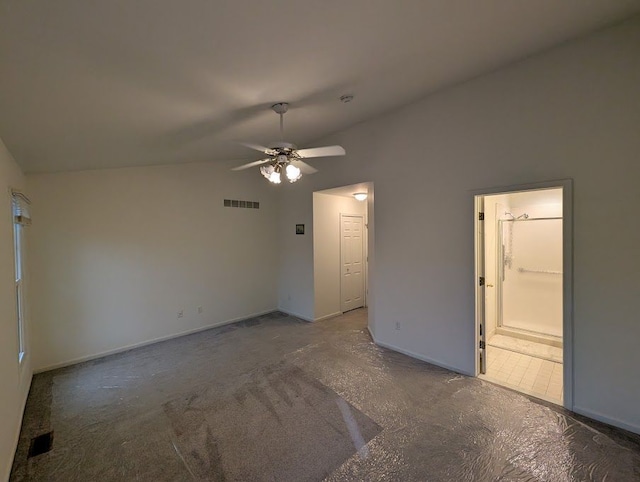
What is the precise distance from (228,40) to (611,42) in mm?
2998

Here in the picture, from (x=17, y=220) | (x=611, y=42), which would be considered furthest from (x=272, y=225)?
(x=611, y=42)

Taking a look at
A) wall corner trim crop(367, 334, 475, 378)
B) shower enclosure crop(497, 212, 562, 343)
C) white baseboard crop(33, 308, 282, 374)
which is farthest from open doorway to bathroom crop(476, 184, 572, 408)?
white baseboard crop(33, 308, 282, 374)

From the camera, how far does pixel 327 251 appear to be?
539cm

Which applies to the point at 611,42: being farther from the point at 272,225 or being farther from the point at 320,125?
the point at 272,225

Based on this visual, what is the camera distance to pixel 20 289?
9.96 ft

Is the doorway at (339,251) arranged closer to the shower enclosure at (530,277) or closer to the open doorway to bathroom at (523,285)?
the open doorway to bathroom at (523,285)

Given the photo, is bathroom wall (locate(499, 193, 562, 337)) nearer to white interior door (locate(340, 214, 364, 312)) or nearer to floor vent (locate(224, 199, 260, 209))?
white interior door (locate(340, 214, 364, 312))

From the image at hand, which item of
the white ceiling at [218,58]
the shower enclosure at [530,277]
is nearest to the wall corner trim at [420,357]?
the shower enclosure at [530,277]

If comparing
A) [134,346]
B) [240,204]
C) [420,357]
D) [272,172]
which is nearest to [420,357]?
[420,357]

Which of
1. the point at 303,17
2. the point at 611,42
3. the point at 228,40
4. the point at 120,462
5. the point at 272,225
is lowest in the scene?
the point at 120,462

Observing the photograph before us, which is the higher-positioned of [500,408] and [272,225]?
[272,225]

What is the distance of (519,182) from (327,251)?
3.27 m

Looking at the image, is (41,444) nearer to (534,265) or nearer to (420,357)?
(420,357)

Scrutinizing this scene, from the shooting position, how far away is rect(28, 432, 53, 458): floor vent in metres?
2.19
